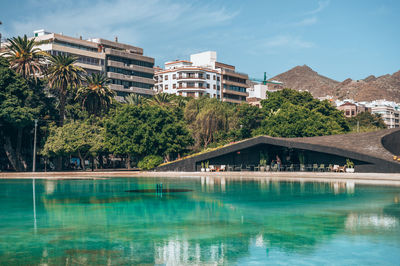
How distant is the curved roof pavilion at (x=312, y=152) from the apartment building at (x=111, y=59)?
42.1 meters

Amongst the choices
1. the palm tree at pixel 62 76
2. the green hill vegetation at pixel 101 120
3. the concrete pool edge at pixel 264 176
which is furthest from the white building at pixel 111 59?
the concrete pool edge at pixel 264 176

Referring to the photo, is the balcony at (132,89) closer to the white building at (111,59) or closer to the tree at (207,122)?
the white building at (111,59)

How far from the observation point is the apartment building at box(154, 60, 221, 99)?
108750 mm

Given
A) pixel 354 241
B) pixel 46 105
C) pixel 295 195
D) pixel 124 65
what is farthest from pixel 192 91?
pixel 354 241

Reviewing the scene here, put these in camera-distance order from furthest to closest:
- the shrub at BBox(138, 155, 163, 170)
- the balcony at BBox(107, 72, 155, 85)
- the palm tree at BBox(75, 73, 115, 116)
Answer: the balcony at BBox(107, 72, 155, 85), the palm tree at BBox(75, 73, 115, 116), the shrub at BBox(138, 155, 163, 170)

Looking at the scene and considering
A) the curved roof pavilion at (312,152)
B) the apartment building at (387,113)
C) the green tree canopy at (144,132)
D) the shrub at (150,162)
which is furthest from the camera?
the apartment building at (387,113)

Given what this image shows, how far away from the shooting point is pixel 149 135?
170 feet

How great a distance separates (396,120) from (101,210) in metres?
162

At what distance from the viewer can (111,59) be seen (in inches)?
3541

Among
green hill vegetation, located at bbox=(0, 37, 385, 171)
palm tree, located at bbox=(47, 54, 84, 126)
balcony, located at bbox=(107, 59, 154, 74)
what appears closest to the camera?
green hill vegetation, located at bbox=(0, 37, 385, 171)

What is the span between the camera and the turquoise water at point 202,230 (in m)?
10.7

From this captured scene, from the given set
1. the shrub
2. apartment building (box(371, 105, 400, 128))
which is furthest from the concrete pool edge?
apartment building (box(371, 105, 400, 128))

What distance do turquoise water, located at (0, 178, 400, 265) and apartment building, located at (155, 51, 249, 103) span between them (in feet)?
286

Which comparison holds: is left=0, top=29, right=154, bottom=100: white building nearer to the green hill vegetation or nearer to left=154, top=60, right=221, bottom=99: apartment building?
left=154, top=60, right=221, bottom=99: apartment building
